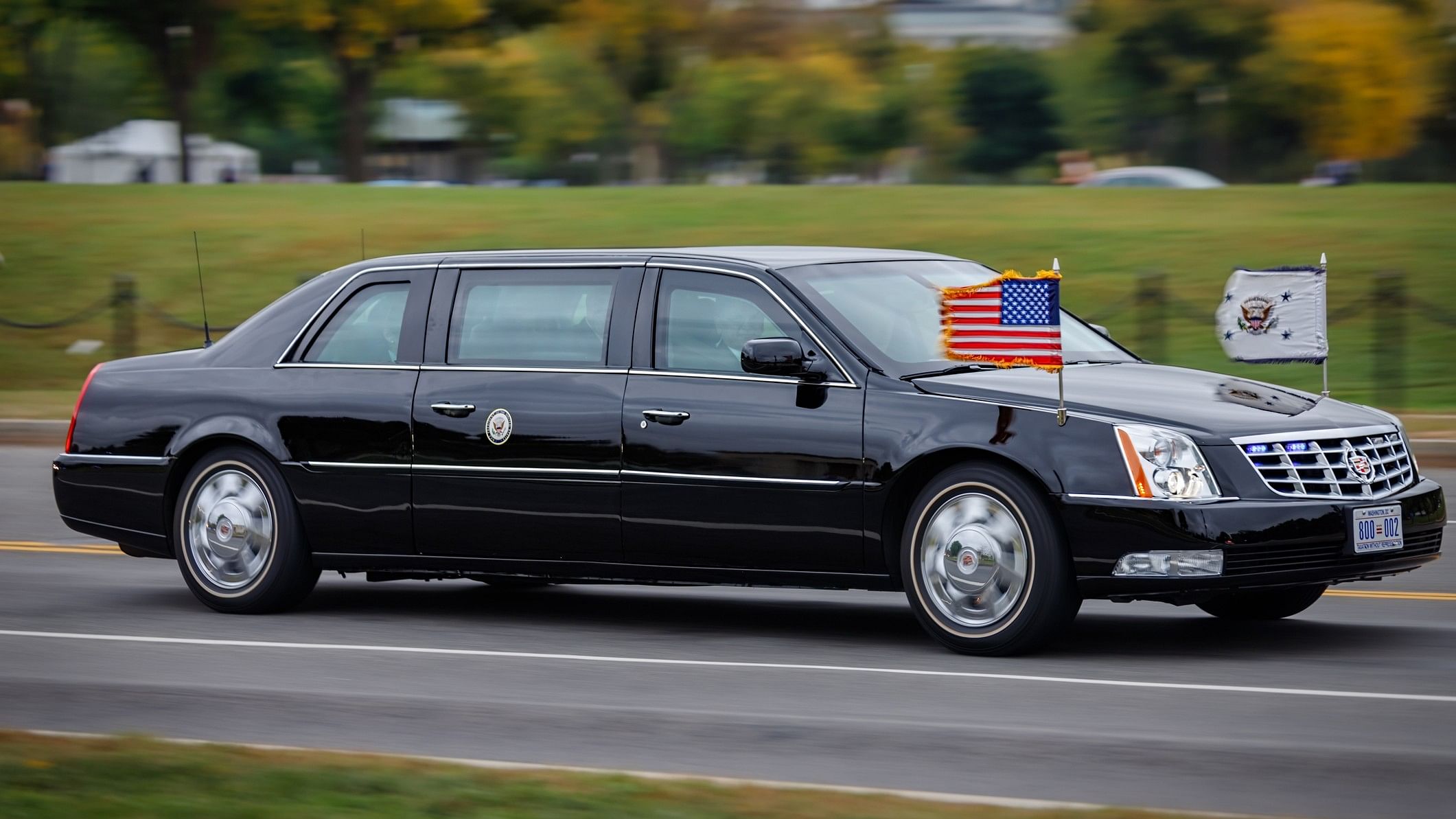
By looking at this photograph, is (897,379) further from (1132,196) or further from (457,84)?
(457,84)

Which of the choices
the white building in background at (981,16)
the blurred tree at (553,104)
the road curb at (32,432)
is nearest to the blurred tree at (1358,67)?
the blurred tree at (553,104)

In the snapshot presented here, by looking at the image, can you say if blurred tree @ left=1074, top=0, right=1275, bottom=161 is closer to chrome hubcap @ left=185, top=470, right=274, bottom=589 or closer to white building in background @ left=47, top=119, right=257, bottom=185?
white building in background @ left=47, top=119, right=257, bottom=185

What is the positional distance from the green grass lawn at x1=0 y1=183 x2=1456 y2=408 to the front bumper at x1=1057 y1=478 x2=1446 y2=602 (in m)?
15.2

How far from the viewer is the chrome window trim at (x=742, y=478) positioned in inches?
330

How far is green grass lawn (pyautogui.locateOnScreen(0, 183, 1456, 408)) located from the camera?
2622cm

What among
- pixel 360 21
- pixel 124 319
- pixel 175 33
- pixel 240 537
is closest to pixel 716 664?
pixel 240 537

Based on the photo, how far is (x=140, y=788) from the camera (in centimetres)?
570

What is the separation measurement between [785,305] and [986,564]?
55.0 inches

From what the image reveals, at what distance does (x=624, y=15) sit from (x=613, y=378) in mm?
41062

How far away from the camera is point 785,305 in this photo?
28.5 ft

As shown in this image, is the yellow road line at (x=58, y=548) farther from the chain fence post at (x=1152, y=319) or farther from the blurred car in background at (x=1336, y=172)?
the blurred car in background at (x=1336, y=172)

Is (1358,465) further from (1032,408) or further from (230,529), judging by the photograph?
(230,529)

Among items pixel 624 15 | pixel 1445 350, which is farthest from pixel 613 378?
pixel 624 15

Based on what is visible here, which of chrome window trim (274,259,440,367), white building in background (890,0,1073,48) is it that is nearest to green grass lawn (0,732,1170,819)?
chrome window trim (274,259,440,367)
